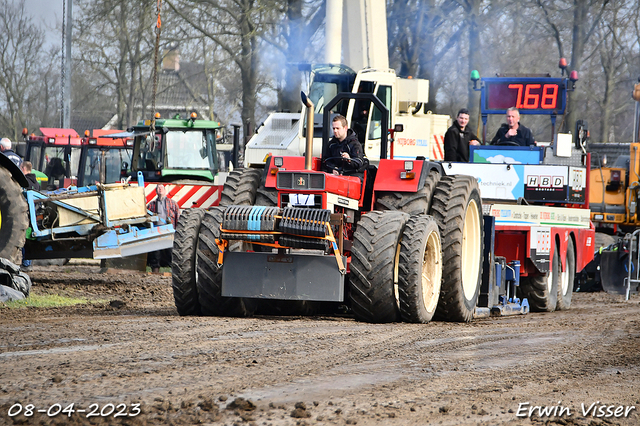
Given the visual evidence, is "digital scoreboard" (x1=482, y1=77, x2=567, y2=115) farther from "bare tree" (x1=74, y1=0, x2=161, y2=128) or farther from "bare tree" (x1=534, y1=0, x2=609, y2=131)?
"bare tree" (x1=74, y1=0, x2=161, y2=128)

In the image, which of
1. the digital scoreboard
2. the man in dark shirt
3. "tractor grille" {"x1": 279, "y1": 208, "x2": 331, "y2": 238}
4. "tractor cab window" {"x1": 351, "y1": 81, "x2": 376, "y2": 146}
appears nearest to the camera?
"tractor grille" {"x1": 279, "y1": 208, "x2": 331, "y2": 238}

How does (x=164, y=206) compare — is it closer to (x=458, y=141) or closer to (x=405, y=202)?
(x=458, y=141)

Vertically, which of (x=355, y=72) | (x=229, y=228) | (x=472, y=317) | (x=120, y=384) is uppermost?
(x=355, y=72)

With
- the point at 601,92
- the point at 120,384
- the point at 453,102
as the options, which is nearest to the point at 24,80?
the point at 453,102

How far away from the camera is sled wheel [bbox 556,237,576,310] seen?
476 inches

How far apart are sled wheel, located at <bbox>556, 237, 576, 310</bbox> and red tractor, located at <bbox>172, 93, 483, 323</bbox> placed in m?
4.03

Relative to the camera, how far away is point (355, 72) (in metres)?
16.2

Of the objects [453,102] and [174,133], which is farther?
[453,102]

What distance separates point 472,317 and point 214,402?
517cm

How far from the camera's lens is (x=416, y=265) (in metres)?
7.27

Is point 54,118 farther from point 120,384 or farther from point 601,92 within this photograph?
point 120,384

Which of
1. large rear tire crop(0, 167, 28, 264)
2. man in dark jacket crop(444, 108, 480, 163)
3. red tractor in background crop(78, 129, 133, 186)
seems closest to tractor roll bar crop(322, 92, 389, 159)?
man in dark jacket crop(444, 108, 480, 163)

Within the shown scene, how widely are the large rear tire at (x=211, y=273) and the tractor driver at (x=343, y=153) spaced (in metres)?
1.21

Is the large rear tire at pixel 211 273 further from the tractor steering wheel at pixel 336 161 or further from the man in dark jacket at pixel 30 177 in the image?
the man in dark jacket at pixel 30 177
